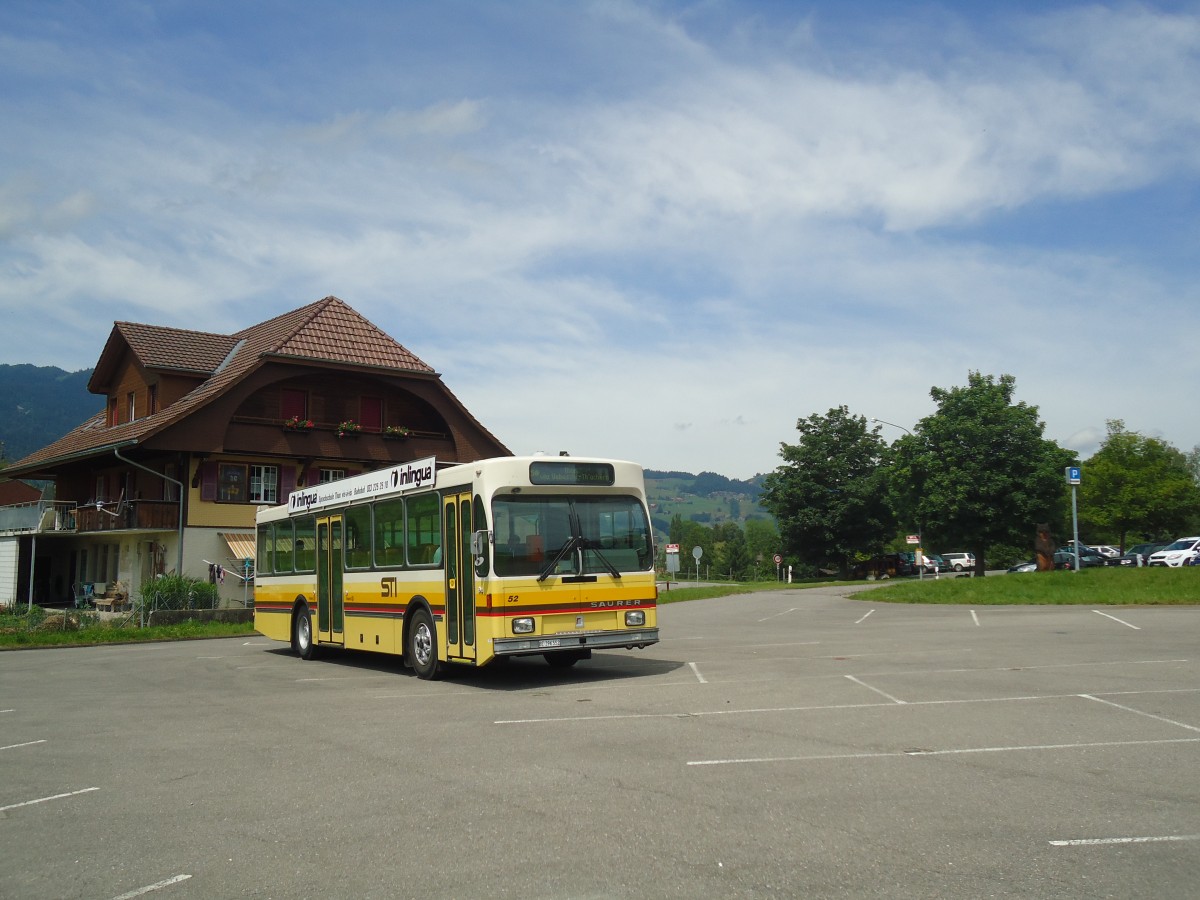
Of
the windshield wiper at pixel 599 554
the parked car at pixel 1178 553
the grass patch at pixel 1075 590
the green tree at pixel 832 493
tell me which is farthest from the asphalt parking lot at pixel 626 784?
the green tree at pixel 832 493

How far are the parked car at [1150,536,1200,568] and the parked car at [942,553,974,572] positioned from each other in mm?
31449

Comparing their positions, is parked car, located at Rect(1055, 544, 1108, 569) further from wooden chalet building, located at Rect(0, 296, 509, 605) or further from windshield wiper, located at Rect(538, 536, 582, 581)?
windshield wiper, located at Rect(538, 536, 582, 581)

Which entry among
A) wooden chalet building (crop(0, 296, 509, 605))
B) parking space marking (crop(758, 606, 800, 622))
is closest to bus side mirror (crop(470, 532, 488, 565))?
parking space marking (crop(758, 606, 800, 622))

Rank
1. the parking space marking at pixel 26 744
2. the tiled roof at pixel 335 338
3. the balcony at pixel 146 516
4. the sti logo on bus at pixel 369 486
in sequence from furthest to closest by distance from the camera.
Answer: the tiled roof at pixel 335 338 → the balcony at pixel 146 516 → the sti logo on bus at pixel 369 486 → the parking space marking at pixel 26 744

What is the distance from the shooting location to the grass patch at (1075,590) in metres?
28.5

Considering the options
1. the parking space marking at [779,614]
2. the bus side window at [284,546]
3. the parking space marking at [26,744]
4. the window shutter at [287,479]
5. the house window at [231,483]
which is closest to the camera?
the parking space marking at [26,744]

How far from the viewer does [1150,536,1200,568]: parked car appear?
151 ft

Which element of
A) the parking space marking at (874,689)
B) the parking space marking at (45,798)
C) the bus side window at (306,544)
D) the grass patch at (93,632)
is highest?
the bus side window at (306,544)

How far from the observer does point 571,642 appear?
44.8ft

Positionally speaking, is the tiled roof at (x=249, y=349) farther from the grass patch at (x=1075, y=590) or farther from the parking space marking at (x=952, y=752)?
the parking space marking at (x=952, y=752)

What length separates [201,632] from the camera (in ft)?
92.9

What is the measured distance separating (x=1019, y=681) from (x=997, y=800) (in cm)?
671

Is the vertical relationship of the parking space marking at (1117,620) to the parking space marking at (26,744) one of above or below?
above

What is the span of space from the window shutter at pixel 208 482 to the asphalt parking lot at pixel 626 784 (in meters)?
24.1
